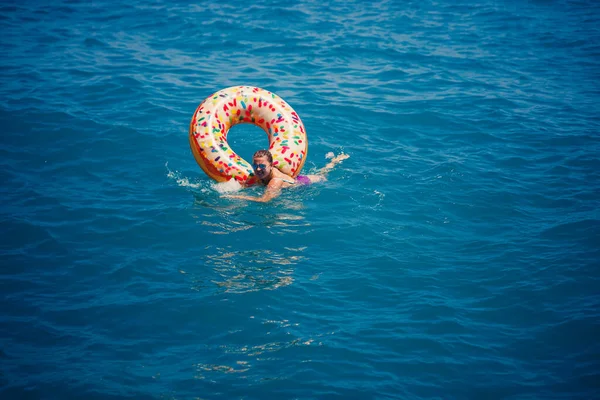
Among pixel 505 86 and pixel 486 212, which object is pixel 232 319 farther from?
pixel 505 86

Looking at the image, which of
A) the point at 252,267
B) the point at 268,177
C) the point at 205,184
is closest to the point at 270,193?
the point at 268,177

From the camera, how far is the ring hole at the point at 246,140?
9977 mm

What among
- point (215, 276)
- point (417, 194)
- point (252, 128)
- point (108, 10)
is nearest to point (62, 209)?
point (215, 276)

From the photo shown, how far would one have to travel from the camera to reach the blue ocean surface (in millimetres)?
5461

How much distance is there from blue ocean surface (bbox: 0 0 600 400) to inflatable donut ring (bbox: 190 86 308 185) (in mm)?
421

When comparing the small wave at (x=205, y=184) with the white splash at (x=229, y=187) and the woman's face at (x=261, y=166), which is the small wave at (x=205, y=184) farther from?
the woman's face at (x=261, y=166)

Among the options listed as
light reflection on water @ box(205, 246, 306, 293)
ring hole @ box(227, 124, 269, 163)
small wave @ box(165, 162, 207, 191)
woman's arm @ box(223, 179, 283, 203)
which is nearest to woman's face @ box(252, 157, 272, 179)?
woman's arm @ box(223, 179, 283, 203)

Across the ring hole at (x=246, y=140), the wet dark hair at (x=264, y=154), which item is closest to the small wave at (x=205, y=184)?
the wet dark hair at (x=264, y=154)

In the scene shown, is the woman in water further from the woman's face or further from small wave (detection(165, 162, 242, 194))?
small wave (detection(165, 162, 242, 194))

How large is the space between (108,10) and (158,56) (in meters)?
3.90

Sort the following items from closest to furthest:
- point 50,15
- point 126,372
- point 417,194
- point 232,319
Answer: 1. point 126,372
2. point 232,319
3. point 417,194
4. point 50,15

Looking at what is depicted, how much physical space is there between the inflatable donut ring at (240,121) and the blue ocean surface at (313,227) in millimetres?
421

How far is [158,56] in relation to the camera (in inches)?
548

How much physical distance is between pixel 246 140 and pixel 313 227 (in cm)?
338
